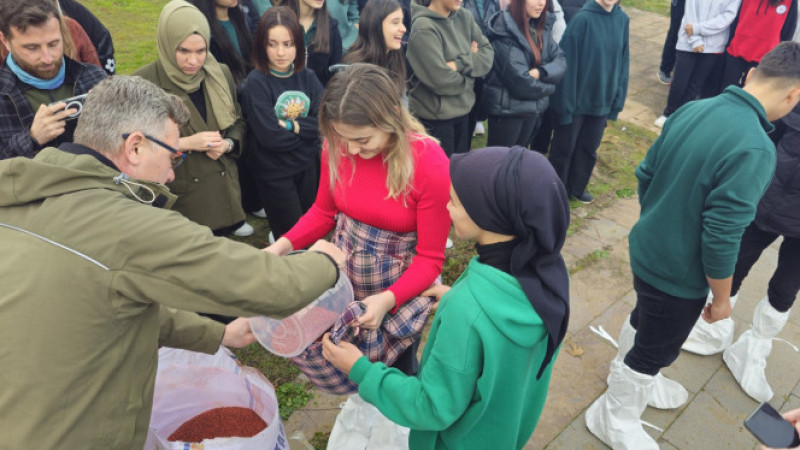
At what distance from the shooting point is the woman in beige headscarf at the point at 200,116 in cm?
329

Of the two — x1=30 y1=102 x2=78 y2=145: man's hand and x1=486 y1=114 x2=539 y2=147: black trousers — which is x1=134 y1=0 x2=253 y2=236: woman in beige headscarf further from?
x1=486 y1=114 x2=539 y2=147: black trousers

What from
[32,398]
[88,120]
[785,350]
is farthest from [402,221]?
[785,350]

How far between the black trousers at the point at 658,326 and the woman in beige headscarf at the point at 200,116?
2.59 m

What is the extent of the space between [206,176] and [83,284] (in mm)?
2092

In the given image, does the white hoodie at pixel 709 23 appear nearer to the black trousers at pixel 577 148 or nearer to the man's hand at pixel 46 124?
the black trousers at pixel 577 148

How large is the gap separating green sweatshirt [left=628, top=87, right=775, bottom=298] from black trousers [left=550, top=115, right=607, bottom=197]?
2391 millimetres

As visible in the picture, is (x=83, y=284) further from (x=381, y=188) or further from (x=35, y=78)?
(x=35, y=78)

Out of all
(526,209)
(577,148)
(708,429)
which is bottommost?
(708,429)

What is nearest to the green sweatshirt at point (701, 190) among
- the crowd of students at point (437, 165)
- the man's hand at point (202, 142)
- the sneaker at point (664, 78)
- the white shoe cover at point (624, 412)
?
the crowd of students at point (437, 165)

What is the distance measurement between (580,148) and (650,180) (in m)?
2.51

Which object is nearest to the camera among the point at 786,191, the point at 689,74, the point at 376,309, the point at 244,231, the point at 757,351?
the point at 376,309

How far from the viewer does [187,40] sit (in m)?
3.28

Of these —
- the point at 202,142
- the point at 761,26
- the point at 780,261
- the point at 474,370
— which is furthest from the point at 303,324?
the point at 761,26

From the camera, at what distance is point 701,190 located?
7.78 feet
